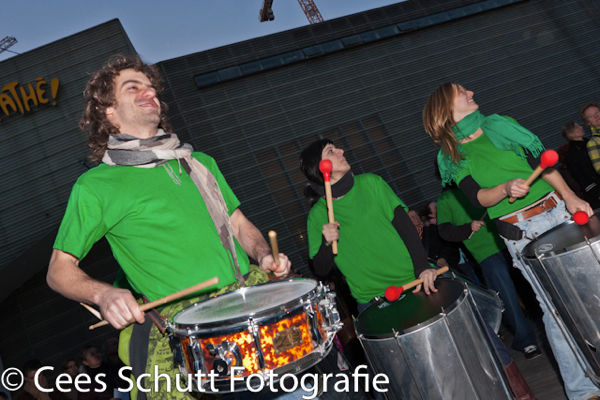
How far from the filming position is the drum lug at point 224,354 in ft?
4.89

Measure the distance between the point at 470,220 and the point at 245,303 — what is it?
3.30 m

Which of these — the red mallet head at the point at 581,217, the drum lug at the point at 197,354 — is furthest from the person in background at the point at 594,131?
the drum lug at the point at 197,354

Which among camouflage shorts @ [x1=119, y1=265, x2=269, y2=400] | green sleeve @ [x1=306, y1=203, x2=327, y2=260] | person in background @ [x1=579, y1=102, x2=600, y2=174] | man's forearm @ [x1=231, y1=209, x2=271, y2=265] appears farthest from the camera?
person in background @ [x1=579, y1=102, x2=600, y2=174]

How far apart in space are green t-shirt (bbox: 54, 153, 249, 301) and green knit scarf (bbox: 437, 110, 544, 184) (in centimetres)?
167

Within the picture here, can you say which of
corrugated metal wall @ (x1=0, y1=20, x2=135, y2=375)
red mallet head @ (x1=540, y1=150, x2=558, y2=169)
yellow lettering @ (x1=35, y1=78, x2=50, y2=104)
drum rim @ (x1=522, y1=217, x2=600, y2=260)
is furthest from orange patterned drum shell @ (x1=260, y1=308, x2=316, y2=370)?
yellow lettering @ (x1=35, y1=78, x2=50, y2=104)

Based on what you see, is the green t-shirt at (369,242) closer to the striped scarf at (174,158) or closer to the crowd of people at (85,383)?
the striped scarf at (174,158)

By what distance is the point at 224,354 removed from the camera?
1492mm

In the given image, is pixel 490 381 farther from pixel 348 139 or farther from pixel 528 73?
pixel 528 73

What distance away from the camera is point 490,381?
229cm

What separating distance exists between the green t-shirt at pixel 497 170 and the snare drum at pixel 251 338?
1534 mm

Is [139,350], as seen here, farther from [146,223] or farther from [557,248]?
[557,248]

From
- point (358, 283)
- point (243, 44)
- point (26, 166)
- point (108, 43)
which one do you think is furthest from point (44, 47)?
point (358, 283)

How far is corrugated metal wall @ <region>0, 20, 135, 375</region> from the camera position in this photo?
30.7 ft

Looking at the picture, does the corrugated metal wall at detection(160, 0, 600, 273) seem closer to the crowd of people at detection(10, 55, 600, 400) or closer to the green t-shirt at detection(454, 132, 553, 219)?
the crowd of people at detection(10, 55, 600, 400)
